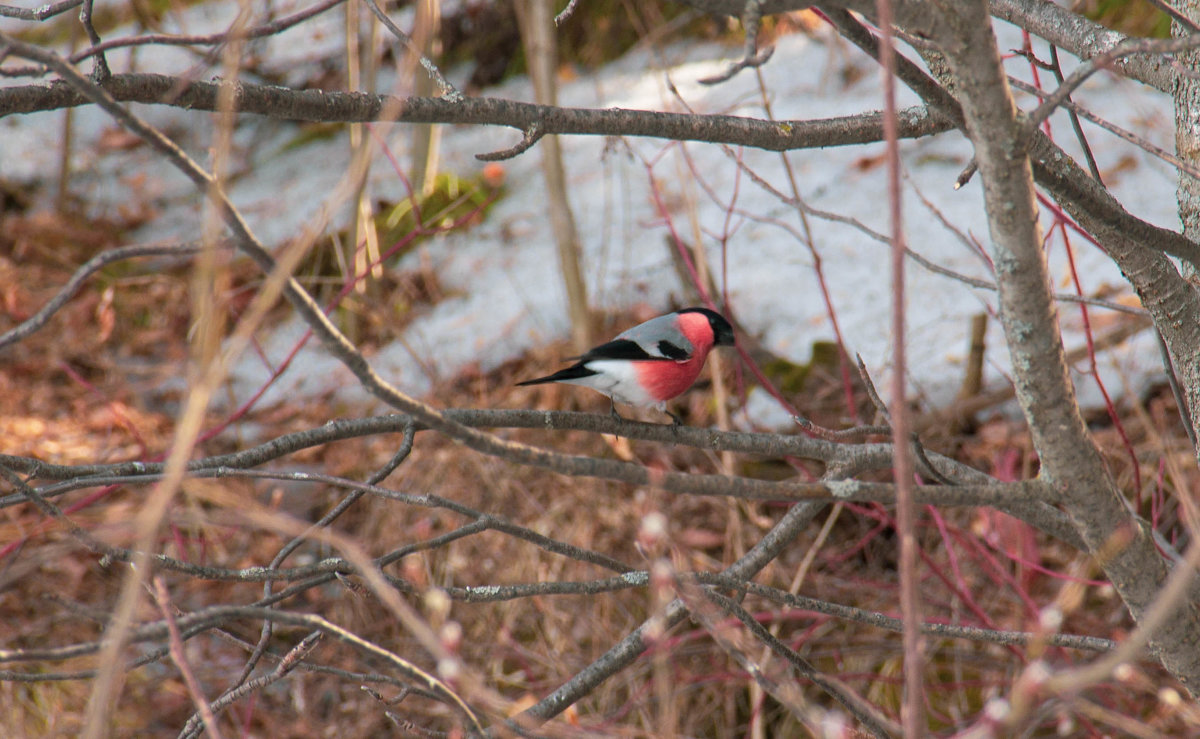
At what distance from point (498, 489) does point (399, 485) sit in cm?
51

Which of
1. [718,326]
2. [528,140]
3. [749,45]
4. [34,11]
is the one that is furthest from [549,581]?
[749,45]

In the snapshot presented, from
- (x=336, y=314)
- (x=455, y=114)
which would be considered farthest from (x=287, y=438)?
(x=336, y=314)

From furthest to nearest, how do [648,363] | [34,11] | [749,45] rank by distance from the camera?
[648,363] → [34,11] → [749,45]

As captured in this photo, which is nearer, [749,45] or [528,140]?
[749,45]

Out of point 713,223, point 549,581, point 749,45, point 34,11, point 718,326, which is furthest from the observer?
point 713,223

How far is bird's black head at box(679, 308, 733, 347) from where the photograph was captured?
9.78 feet

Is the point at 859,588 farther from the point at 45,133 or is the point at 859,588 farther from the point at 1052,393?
the point at 45,133

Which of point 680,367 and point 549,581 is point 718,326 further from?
point 549,581

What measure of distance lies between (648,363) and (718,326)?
446 mm

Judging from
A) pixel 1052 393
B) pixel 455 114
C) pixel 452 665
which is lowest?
pixel 452 665

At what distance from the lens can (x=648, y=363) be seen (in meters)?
2.64

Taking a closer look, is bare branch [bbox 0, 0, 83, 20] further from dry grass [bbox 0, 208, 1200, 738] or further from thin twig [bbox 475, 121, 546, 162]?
dry grass [bbox 0, 208, 1200, 738]

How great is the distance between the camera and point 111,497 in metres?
4.67

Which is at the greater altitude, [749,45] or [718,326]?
[749,45]
